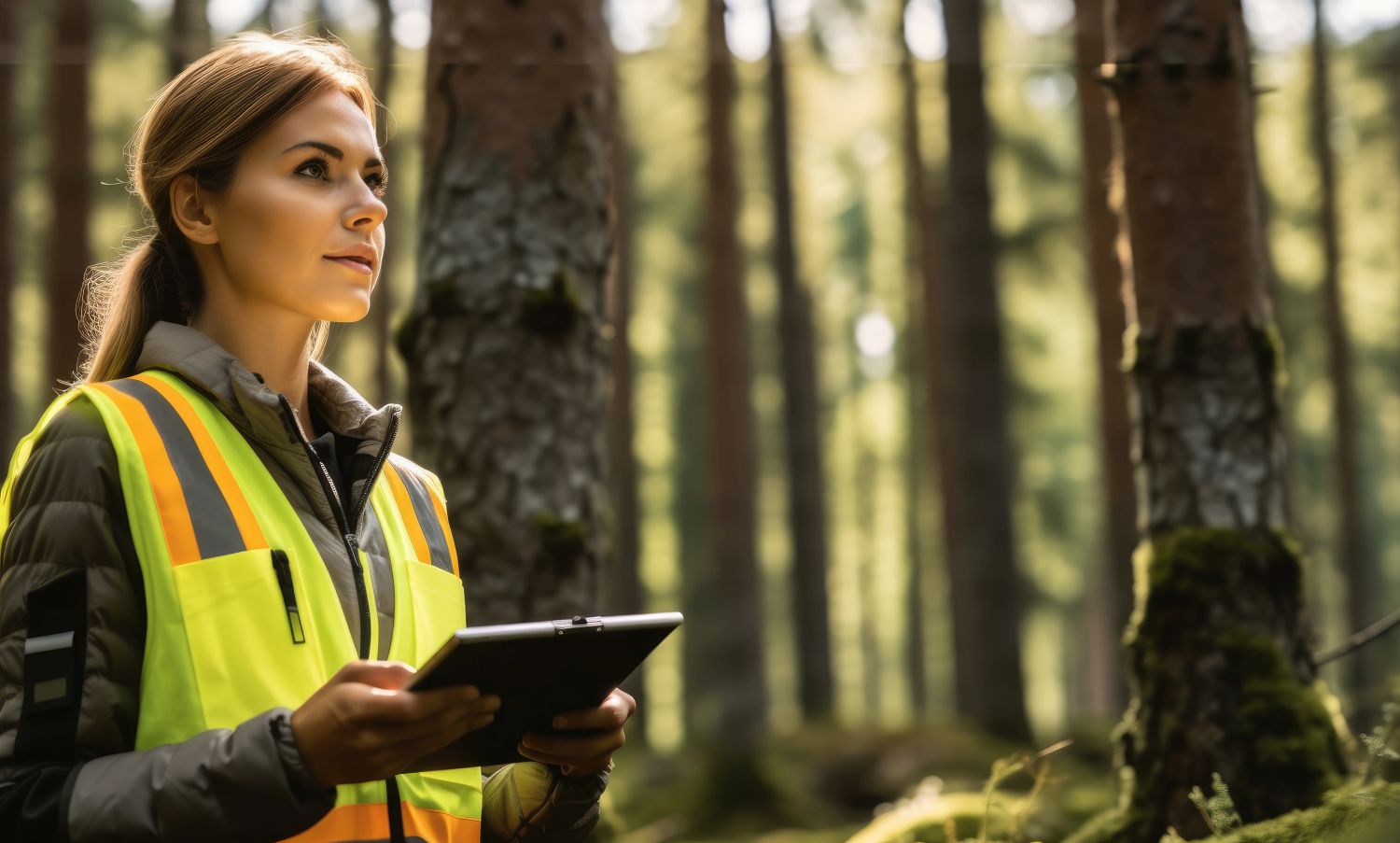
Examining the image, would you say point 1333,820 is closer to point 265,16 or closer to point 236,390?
point 236,390

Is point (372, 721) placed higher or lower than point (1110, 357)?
lower

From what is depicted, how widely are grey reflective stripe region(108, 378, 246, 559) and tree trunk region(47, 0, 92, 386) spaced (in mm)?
7438

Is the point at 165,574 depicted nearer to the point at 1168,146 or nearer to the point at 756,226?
the point at 1168,146

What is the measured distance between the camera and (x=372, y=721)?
162 cm

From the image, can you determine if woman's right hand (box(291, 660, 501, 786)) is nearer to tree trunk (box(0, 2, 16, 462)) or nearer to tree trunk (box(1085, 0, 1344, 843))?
tree trunk (box(1085, 0, 1344, 843))

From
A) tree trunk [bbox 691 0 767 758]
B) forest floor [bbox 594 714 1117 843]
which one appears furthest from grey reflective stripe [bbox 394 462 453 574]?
tree trunk [bbox 691 0 767 758]

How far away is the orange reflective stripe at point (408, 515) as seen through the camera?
227cm

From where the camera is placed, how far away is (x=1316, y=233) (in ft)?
55.6

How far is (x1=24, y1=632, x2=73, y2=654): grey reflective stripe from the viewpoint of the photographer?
67.0 inches

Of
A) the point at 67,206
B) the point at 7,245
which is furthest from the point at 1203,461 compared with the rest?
the point at 7,245

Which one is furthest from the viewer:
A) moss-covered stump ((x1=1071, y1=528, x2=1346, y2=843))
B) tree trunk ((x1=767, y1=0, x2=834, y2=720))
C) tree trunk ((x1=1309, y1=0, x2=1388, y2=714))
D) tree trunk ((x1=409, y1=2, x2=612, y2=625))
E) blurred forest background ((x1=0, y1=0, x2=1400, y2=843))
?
tree trunk ((x1=1309, y1=0, x2=1388, y2=714))

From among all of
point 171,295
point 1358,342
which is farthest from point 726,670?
point 1358,342

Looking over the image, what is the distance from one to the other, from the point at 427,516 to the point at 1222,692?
2.83 meters

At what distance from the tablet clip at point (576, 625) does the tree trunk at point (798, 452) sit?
44.5 feet
